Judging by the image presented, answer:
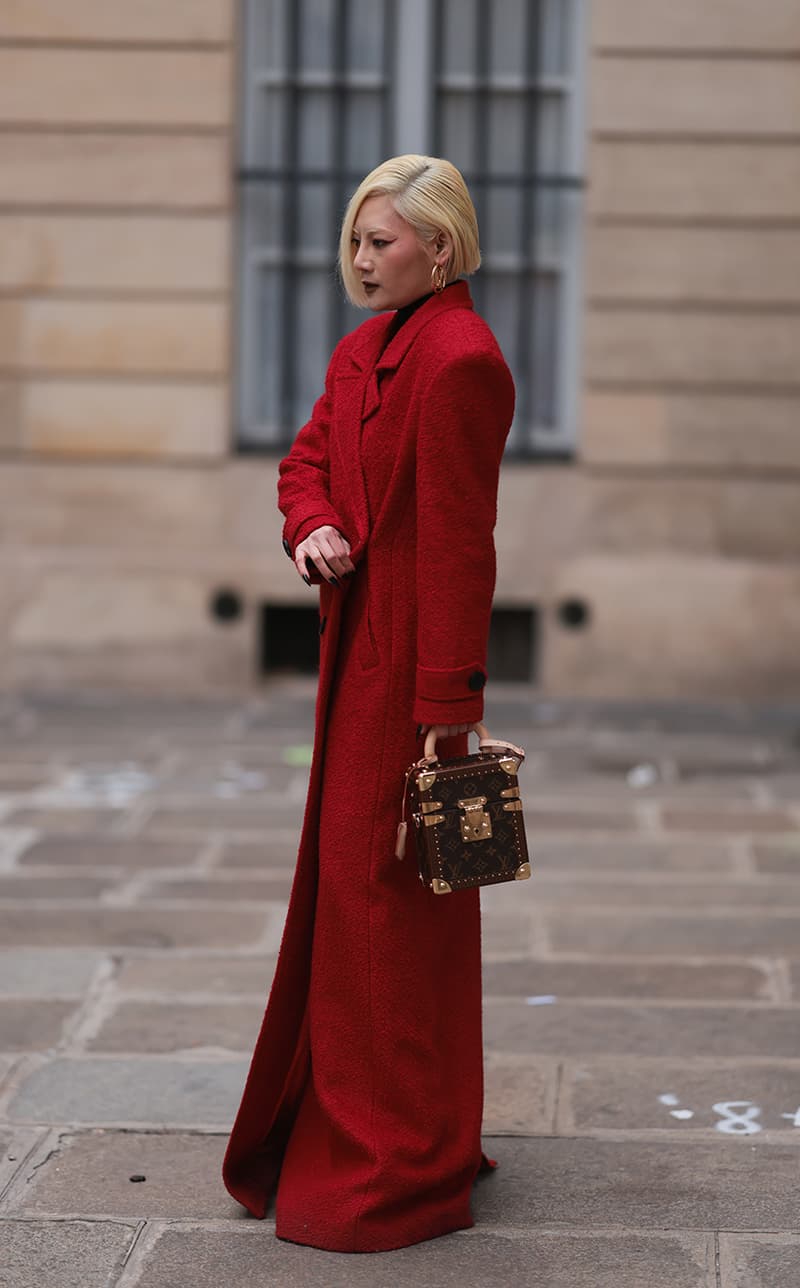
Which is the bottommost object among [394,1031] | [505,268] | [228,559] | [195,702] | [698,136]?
[195,702]

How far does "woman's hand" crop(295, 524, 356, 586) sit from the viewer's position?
128 inches

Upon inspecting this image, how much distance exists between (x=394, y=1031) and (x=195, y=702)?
6058mm

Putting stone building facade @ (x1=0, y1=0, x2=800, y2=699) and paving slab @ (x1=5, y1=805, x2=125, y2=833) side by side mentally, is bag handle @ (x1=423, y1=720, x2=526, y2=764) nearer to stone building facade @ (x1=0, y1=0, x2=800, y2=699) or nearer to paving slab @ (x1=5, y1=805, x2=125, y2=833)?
paving slab @ (x1=5, y1=805, x2=125, y2=833)

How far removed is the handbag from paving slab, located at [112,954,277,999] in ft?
5.38

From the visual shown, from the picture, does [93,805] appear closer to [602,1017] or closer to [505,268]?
[602,1017]

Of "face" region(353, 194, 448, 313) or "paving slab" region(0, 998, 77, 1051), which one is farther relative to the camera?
"paving slab" region(0, 998, 77, 1051)

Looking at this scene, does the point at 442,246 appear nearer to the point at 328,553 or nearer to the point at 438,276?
the point at 438,276

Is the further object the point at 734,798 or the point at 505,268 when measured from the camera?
the point at 505,268

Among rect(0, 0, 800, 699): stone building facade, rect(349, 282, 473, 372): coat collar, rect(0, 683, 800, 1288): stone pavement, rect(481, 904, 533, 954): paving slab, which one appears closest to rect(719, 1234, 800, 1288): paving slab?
rect(0, 683, 800, 1288): stone pavement

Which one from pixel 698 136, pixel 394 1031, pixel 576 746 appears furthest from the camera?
pixel 698 136

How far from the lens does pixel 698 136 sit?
9023mm

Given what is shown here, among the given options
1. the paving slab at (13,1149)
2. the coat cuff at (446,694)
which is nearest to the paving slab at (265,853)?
the paving slab at (13,1149)

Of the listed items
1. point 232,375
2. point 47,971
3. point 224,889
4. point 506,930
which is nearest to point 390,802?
point 47,971

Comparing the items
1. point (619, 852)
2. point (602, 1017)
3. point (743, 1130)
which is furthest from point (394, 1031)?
point (619, 852)
